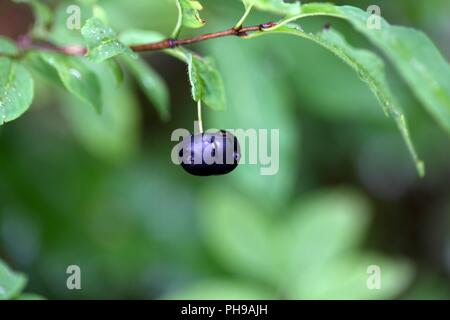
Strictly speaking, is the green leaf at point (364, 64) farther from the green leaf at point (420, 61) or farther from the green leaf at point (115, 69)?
the green leaf at point (115, 69)

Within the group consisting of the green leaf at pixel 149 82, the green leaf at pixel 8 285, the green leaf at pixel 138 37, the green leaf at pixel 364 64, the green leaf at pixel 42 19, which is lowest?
the green leaf at pixel 8 285

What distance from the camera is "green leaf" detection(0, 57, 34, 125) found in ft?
3.54

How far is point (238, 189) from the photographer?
2.51m

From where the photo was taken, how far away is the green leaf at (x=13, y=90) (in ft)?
3.54

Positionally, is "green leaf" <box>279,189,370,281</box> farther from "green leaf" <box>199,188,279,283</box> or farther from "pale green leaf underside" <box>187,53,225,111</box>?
"pale green leaf underside" <box>187,53,225,111</box>

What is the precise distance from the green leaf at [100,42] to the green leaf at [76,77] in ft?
0.49

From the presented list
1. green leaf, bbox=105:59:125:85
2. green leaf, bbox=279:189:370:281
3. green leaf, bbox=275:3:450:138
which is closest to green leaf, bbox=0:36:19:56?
green leaf, bbox=105:59:125:85

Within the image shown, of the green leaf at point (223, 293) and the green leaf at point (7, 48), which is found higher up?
the green leaf at point (7, 48)

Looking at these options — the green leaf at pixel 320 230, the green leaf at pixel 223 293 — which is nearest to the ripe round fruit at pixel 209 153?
the green leaf at pixel 223 293

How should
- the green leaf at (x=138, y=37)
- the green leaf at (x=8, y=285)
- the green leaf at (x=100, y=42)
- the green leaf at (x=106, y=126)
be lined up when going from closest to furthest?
the green leaf at (x=100, y=42), the green leaf at (x=8, y=285), the green leaf at (x=138, y=37), the green leaf at (x=106, y=126)

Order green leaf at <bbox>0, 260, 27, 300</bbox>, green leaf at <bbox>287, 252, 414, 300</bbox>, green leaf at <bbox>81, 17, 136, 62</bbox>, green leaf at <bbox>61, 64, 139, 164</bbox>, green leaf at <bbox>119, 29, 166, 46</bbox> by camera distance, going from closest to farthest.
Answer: green leaf at <bbox>81, 17, 136, 62</bbox> < green leaf at <bbox>0, 260, 27, 300</bbox> < green leaf at <bbox>119, 29, 166, 46</bbox> < green leaf at <bbox>287, 252, 414, 300</bbox> < green leaf at <bbox>61, 64, 139, 164</bbox>

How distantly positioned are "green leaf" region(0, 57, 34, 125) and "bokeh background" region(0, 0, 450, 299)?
2.95ft
